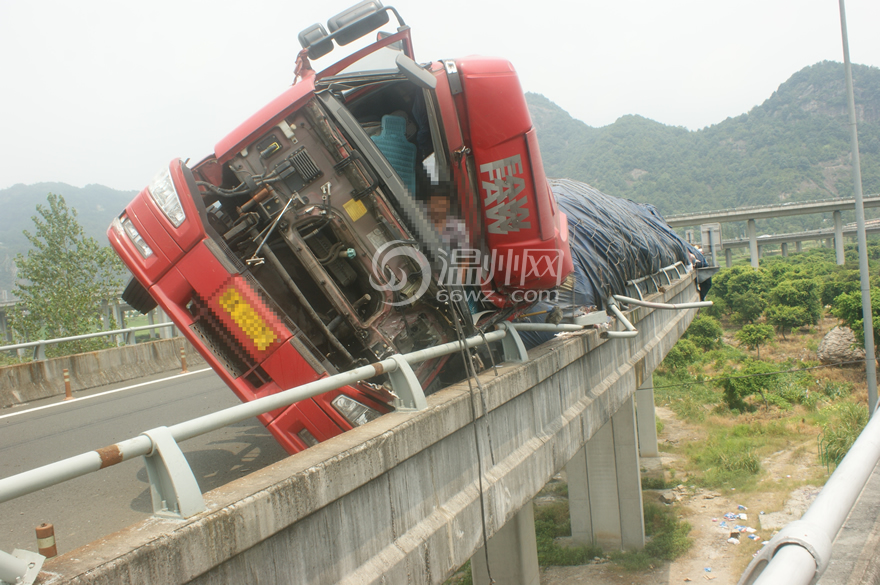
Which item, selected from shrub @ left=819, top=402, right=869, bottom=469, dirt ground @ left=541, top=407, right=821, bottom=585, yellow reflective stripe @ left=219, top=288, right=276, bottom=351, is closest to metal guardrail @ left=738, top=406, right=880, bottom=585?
yellow reflective stripe @ left=219, top=288, right=276, bottom=351

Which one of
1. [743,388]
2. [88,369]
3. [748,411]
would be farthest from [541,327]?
[748,411]

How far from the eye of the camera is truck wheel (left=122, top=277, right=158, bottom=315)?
497cm

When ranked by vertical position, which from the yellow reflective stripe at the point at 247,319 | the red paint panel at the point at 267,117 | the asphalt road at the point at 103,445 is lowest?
the asphalt road at the point at 103,445

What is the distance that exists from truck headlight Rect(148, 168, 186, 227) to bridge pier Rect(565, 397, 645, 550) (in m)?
11.5

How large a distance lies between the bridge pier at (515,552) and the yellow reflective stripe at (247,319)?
3.56 metres

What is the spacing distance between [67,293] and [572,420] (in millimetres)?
27322

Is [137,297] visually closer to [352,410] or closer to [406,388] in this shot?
[352,410]

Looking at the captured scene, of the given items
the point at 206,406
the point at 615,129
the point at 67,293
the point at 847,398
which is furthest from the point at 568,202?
the point at 615,129

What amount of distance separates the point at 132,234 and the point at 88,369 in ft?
24.1

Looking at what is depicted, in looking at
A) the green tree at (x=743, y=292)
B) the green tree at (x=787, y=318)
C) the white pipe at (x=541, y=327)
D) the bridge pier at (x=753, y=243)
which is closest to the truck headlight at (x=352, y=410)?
the white pipe at (x=541, y=327)

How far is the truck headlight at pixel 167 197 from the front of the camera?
14.6 ft

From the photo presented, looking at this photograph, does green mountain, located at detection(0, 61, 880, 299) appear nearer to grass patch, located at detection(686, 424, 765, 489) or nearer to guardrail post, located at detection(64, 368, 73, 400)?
grass patch, located at detection(686, 424, 765, 489)

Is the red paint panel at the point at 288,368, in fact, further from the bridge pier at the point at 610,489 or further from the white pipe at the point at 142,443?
the bridge pier at the point at 610,489

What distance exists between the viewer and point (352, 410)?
404cm
